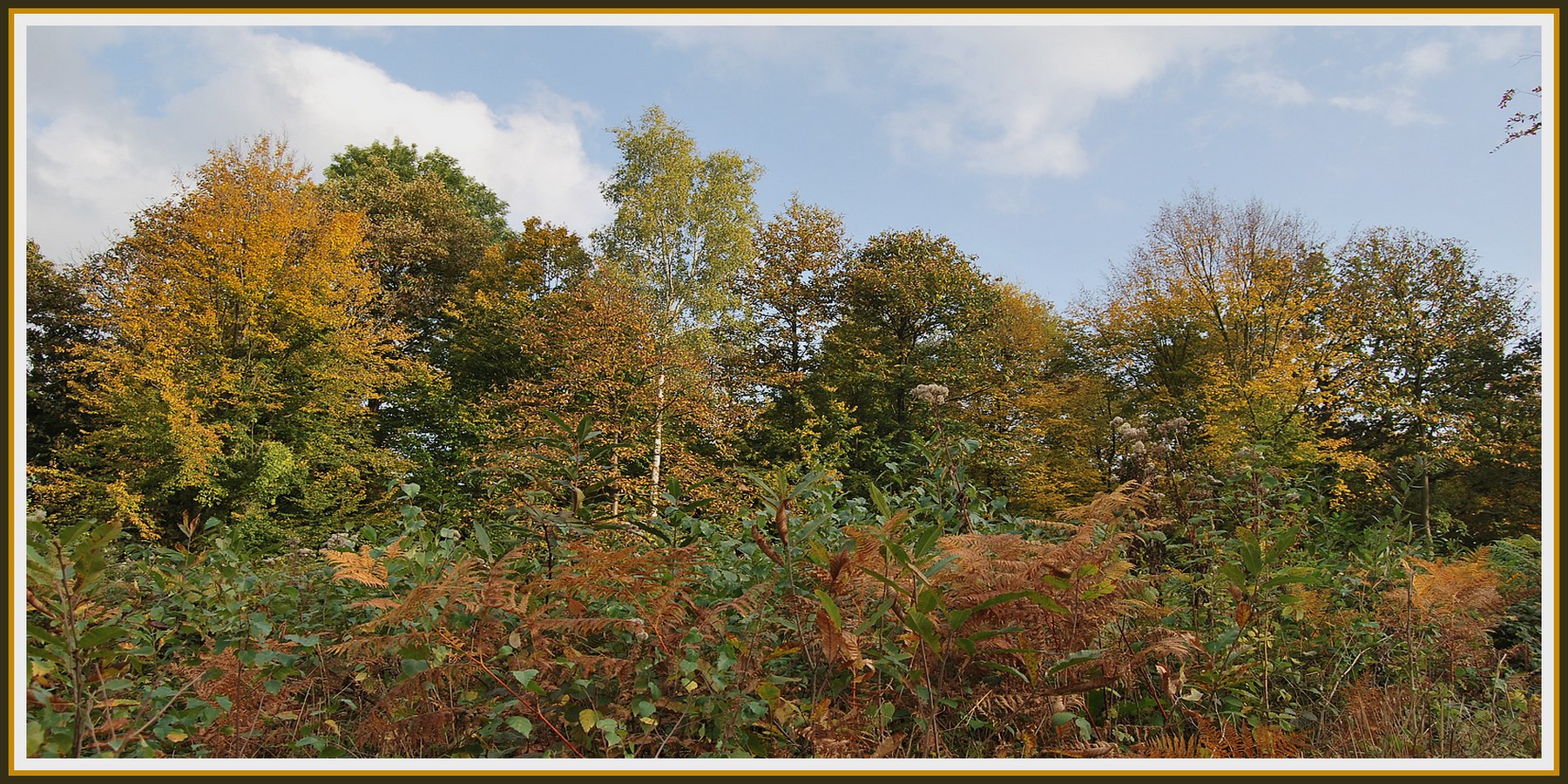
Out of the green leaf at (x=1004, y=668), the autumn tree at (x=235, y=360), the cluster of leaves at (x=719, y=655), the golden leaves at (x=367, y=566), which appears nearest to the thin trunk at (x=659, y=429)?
the autumn tree at (x=235, y=360)

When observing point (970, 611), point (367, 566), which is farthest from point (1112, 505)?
point (367, 566)

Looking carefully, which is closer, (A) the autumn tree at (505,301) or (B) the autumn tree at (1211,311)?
(B) the autumn tree at (1211,311)

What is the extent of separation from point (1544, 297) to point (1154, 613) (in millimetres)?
1132

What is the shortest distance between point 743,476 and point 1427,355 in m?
13.3

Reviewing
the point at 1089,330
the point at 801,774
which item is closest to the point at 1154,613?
the point at 801,774

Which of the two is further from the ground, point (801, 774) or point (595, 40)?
point (595, 40)

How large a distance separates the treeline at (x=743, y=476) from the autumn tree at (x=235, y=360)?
78mm

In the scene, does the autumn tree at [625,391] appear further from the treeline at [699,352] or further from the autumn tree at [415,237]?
the autumn tree at [415,237]

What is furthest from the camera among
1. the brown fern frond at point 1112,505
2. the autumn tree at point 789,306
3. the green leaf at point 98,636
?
the autumn tree at point 789,306

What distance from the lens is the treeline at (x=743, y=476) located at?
1.56 m

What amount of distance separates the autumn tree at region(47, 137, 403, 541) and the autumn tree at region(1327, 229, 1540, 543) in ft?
54.9

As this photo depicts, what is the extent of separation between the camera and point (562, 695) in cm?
156

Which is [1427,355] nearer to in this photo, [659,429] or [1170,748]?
[659,429]
